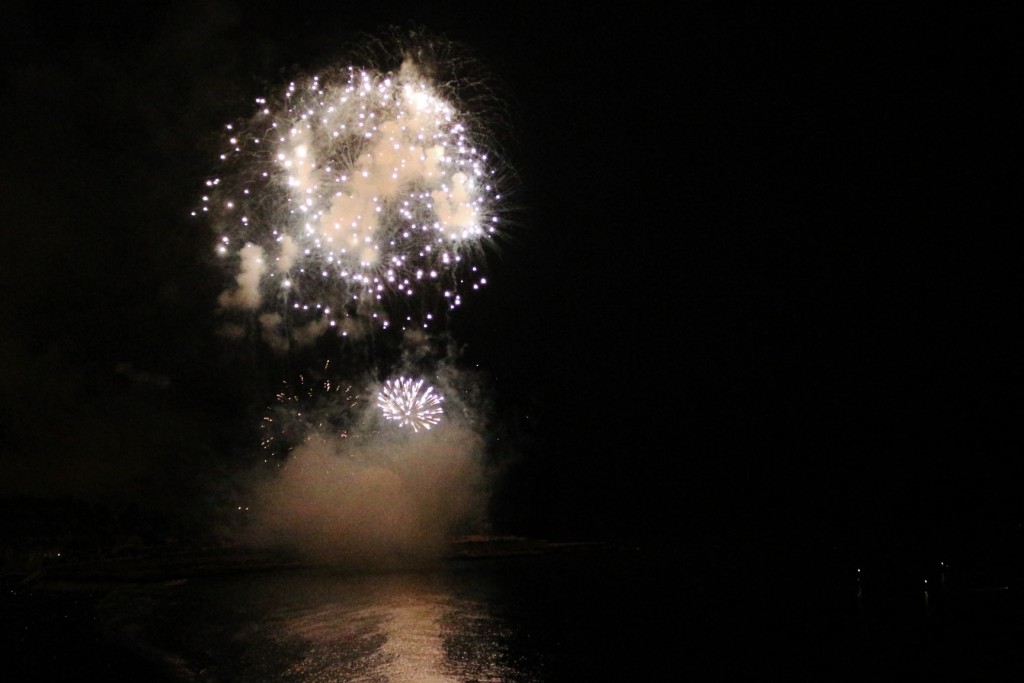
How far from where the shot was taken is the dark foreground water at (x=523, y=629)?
1021cm

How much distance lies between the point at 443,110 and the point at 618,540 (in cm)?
1737

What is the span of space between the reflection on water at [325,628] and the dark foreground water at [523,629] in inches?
1.7

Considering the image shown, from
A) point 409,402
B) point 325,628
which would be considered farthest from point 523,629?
point 409,402

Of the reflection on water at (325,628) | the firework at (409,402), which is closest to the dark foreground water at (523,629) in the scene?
the reflection on water at (325,628)

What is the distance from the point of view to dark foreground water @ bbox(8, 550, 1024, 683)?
10211 mm

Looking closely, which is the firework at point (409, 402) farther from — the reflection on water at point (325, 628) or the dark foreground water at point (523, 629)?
the dark foreground water at point (523, 629)

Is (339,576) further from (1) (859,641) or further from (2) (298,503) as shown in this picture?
(1) (859,641)

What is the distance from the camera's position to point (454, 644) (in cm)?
1170

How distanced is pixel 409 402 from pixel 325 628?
26.5 ft

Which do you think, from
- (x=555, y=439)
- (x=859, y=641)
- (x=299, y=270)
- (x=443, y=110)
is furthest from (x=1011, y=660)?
(x=555, y=439)

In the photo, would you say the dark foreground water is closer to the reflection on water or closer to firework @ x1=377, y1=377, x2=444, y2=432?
the reflection on water

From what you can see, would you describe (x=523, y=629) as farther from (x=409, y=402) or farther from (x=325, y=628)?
(x=409, y=402)

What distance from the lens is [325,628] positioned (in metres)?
13.0

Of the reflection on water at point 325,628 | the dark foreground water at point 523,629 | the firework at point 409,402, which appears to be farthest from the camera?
the firework at point 409,402
